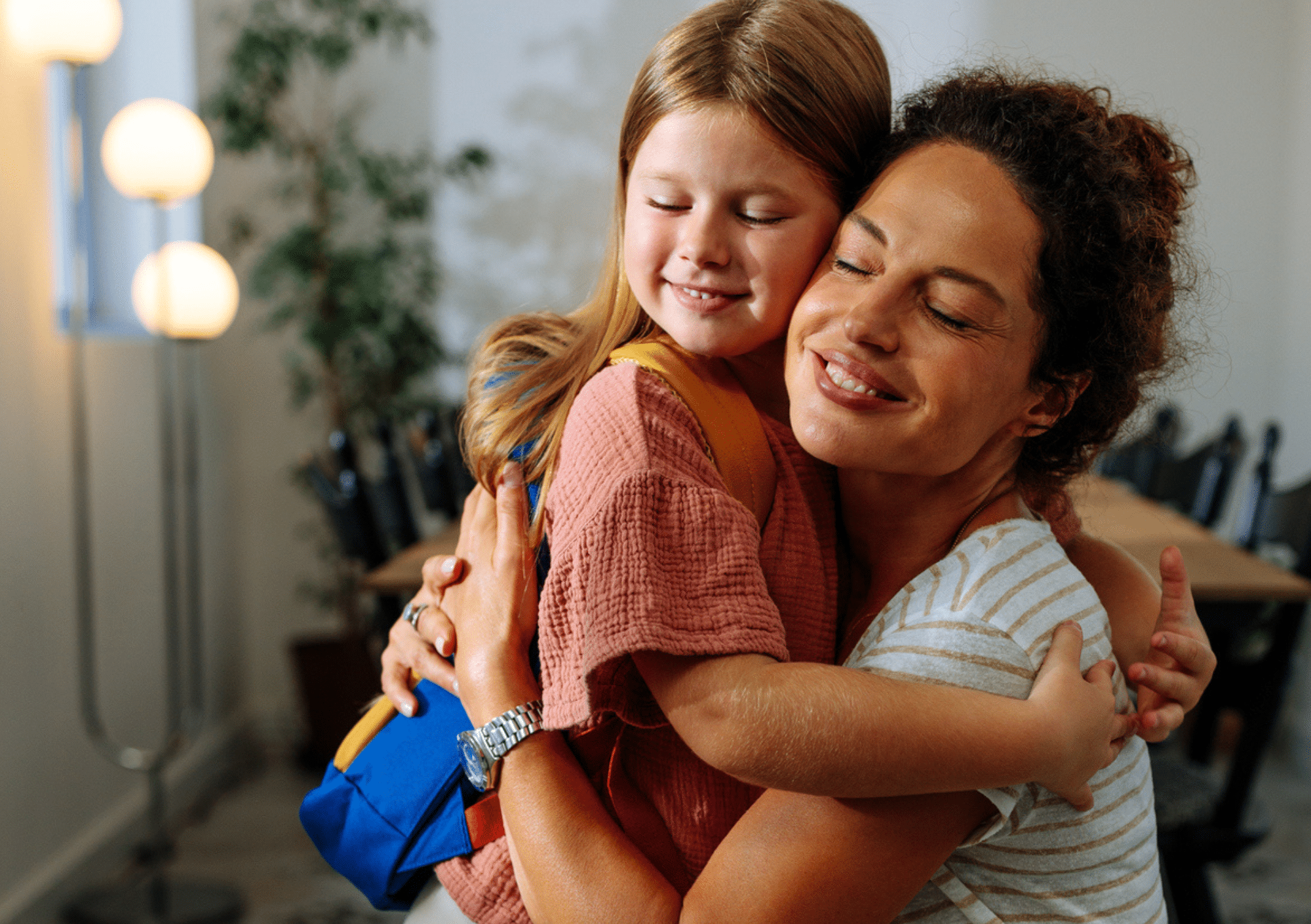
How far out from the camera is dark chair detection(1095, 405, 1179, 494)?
12.0ft

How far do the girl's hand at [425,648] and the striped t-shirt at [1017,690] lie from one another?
16.2 inches

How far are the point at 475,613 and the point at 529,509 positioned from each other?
0.11 meters

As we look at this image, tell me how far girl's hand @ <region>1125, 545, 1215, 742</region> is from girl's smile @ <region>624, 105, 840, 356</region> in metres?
0.41

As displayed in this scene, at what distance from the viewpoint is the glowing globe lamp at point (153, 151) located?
2885 mm

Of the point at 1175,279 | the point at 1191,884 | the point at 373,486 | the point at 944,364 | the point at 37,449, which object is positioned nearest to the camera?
the point at 944,364

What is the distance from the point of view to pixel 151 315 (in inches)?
122

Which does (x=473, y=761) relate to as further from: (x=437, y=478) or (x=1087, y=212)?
(x=437, y=478)

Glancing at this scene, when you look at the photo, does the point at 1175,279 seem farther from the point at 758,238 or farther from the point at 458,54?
the point at 458,54

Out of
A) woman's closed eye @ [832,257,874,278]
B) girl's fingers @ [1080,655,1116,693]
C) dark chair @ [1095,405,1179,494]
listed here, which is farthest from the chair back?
woman's closed eye @ [832,257,874,278]

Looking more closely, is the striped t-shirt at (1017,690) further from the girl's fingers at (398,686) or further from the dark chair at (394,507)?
the dark chair at (394,507)

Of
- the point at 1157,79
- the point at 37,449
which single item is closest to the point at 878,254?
the point at 37,449

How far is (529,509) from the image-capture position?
1016mm

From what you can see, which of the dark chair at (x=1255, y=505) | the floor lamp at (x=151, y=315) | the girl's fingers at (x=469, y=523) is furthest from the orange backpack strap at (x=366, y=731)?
the dark chair at (x=1255, y=505)

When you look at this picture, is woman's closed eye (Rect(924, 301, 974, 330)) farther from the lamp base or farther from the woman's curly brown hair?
the lamp base
